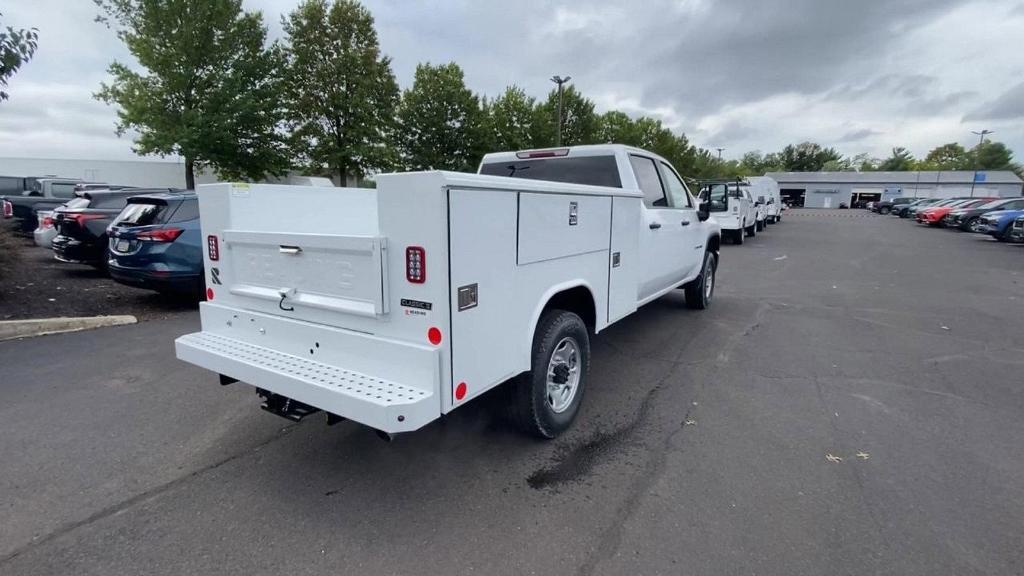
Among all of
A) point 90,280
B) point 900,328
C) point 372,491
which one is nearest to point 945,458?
point 372,491

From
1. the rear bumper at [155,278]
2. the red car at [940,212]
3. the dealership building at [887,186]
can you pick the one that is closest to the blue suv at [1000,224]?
the red car at [940,212]

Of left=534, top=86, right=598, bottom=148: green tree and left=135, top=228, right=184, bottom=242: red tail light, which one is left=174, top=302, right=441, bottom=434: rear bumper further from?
left=534, top=86, right=598, bottom=148: green tree

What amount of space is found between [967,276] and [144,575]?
15.4m

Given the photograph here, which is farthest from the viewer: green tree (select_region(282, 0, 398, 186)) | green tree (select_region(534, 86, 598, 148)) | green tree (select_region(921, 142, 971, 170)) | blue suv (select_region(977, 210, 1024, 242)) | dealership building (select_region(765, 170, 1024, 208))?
green tree (select_region(921, 142, 971, 170))

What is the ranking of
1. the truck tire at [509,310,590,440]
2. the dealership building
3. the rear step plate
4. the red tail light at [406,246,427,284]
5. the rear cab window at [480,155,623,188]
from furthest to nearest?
the dealership building, the rear cab window at [480,155,623,188], the truck tire at [509,310,590,440], the red tail light at [406,246,427,284], the rear step plate

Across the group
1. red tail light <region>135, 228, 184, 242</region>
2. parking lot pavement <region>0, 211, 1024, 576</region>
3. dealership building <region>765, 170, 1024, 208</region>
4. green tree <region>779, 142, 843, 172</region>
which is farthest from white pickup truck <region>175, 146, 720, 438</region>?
green tree <region>779, 142, 843, 172</region>

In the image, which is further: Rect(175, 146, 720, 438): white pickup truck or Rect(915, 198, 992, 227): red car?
Rect(915, 198, 992, 227): red car

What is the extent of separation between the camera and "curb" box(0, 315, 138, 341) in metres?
6.20

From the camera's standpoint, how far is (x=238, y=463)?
3.39 m

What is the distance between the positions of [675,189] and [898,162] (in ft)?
428

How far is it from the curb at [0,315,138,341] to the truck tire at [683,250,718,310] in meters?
7.84

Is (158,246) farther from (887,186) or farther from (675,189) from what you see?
(887,186)

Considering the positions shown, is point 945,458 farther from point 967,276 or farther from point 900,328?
point 967,276

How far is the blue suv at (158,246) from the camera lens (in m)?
6.96
